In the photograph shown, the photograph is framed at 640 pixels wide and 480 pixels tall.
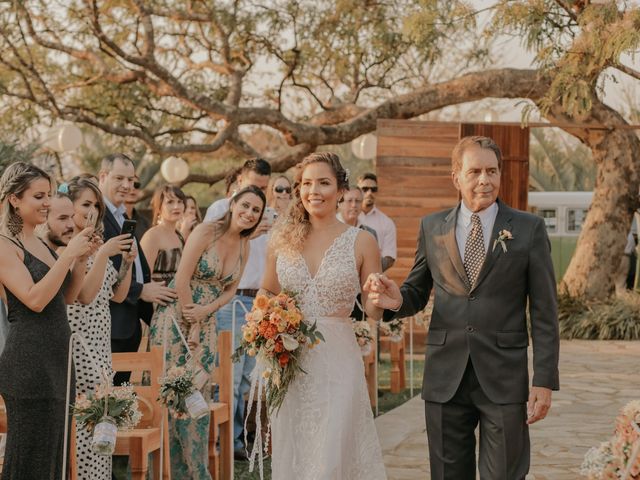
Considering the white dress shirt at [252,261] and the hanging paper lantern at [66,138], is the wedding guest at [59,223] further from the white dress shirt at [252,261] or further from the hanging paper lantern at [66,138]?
the hanging paper lantern at [66,138]

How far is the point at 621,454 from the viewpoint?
12.5 feet

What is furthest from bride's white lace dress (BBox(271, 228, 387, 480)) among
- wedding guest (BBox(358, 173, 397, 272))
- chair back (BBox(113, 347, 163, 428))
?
wedding guest (BBox(358, 173, 397, 272))

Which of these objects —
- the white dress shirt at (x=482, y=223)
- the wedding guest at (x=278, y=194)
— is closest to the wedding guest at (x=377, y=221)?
the wedding guest at (x=278, y=194)

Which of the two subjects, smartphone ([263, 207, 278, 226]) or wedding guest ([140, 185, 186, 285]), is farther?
smartphone ([263, 207, 278, 226])

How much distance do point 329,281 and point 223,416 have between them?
2.08m

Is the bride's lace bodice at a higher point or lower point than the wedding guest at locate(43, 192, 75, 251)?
lower

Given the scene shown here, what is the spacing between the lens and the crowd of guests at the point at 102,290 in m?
4.87

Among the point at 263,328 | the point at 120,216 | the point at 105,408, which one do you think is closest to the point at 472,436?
the point at 263,328

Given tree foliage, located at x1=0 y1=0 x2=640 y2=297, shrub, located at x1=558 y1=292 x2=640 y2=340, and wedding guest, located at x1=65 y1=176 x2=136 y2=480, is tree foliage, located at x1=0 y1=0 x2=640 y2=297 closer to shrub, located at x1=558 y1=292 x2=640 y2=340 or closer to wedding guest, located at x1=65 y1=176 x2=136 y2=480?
shrub, located at x1=558 y1=292 x2=640 y2=340

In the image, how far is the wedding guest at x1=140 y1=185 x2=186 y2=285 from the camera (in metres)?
7.83

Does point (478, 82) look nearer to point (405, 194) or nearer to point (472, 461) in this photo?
point (405, 194)

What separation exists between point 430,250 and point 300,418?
3.29 ft

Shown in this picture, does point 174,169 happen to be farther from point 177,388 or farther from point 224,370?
point 177,388

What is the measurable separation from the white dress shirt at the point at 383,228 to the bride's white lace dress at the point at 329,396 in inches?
250
